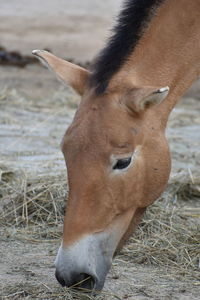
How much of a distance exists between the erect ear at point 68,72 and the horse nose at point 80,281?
3.84 ft

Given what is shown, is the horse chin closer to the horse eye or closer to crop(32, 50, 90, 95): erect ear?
the horse eye


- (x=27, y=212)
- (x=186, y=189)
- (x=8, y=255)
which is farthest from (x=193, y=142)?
(x=8, y=255)

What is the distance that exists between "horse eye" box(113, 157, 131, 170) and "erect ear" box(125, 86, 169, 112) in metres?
0.30

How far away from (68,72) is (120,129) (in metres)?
0.62

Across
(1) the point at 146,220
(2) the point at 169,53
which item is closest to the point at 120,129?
(2) the point at 169,53

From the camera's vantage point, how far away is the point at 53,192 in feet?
22.3

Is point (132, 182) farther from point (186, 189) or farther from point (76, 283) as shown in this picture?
point (186, 189)

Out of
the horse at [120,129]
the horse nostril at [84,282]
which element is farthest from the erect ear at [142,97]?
the horse nostril at [84,282]

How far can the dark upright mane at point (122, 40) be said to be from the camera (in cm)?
511

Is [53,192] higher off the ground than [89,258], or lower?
lower

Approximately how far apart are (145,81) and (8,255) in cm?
163

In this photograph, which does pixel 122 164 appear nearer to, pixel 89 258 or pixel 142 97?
pixel 142 97

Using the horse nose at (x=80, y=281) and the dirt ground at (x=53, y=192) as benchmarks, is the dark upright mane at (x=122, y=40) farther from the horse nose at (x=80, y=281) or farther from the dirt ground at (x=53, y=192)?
the dirt ground at (x=53, y=192)

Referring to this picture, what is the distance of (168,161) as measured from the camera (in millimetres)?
5137
